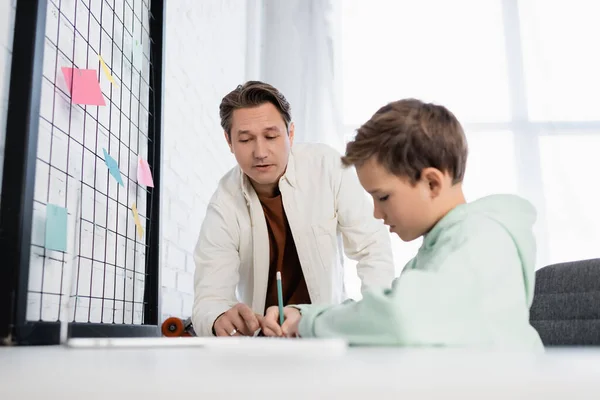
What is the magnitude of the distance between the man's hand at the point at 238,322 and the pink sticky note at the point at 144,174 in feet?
1.67

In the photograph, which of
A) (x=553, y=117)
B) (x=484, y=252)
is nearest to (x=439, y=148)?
(x=484, y=252)

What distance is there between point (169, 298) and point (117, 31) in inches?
32.1

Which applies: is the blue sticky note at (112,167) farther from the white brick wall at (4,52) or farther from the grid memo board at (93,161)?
the white brick wall at (4,52)

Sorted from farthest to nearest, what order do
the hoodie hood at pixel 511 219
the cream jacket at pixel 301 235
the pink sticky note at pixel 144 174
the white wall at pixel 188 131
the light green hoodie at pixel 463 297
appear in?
the white wall at pixel 188 131
the pink sticky note at pixel 144 174
the cream jacket at pixel 301 235
the hoodie hood at pixel 511 219
the light green hoodie at pixel 463 297

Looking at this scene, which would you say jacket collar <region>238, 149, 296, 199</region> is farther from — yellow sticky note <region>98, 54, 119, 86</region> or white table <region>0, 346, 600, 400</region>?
white table <region>0, 346, 600, 400</region>

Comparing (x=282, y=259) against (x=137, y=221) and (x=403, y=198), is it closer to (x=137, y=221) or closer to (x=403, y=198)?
(x=137, y=221)

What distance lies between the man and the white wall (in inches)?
12.8

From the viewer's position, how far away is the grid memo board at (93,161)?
116 centimetres

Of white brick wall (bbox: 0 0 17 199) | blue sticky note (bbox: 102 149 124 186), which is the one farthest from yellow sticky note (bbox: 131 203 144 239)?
white brick wall (bbox: 0 0 17 199)

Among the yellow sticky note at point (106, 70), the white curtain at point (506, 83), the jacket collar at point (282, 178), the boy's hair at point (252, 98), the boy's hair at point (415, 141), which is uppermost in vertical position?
the white curtain at point (506, 83)

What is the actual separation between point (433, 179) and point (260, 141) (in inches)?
26.1

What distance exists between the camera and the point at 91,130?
1387mm

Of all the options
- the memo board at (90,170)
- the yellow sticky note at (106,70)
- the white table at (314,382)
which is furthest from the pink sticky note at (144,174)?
the white table at (314,382)

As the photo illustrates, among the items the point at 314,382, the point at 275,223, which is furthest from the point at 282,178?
the point at 314,382
